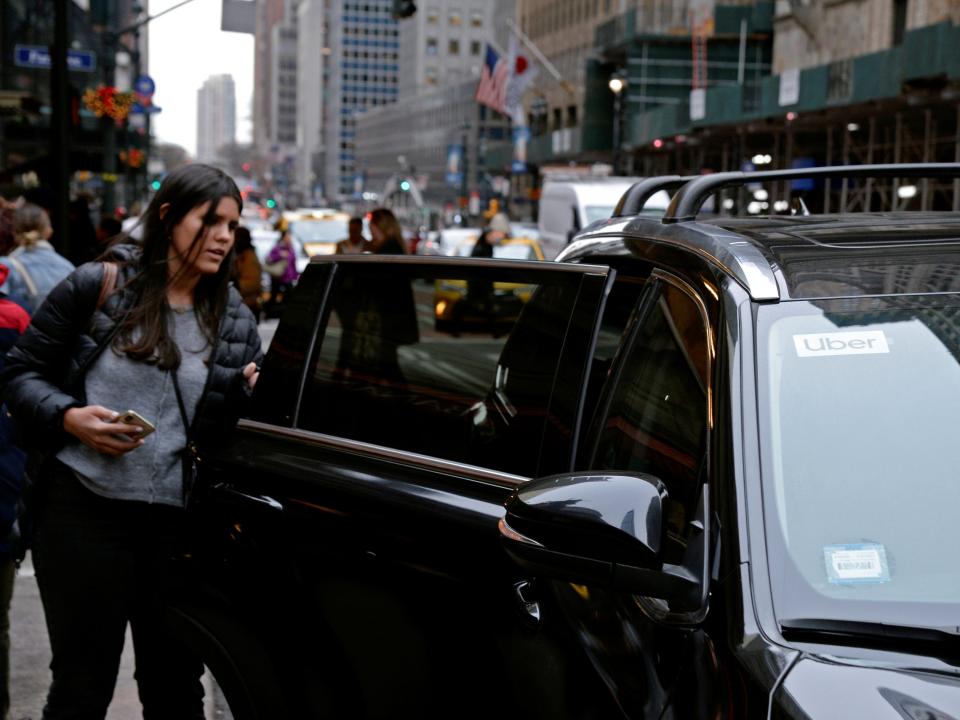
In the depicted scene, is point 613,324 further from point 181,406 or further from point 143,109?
point 143,109

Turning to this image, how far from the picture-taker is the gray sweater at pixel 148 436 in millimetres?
3704

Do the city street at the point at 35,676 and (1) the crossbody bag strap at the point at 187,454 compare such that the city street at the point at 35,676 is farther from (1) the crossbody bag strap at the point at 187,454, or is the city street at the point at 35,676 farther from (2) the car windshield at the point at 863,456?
(2) the car windshield at the point at 863,456

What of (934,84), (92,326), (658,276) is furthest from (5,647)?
(934,84)

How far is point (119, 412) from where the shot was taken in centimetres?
371

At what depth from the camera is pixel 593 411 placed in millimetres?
3260

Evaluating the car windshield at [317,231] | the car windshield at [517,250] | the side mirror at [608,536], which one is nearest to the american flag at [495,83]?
the car windshield at [317,231]

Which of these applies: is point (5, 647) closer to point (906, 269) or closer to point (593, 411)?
point (593, 411)

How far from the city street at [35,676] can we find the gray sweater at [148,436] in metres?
1.85

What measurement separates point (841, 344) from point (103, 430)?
189 cm

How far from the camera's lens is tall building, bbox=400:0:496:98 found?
182 meters

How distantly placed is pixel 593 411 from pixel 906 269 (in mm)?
806

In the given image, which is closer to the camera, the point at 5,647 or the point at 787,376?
the point at 787,376

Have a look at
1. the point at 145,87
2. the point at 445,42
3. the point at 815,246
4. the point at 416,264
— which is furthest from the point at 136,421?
the point at 445,42

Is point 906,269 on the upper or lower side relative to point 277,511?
upper
